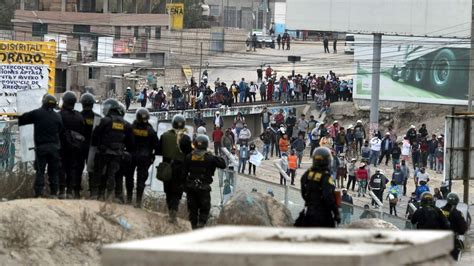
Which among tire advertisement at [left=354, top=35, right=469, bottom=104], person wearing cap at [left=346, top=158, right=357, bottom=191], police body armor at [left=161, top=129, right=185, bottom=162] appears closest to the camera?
police body armor at [left=161, top=129, right=185, bottom=162]

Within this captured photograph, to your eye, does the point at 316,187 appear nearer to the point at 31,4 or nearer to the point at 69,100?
the point at 69,100

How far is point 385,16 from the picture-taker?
187 ft

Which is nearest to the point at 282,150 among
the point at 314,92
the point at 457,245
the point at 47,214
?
the point at 314,92

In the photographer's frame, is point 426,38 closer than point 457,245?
No

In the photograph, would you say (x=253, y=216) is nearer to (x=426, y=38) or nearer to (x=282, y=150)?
(x=282, y=150)

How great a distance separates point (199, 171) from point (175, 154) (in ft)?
2.67

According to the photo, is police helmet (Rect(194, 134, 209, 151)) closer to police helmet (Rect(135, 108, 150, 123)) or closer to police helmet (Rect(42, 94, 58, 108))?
police helmet (Rect(135, 108, 150, 123))

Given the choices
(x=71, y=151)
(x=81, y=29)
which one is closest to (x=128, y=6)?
(x=81, y=29)

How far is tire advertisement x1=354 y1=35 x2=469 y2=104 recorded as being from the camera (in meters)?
53.6

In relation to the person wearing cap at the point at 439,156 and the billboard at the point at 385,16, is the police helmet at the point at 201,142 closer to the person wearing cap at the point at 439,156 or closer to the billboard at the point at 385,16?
the person wearing cap at the point at 439,156

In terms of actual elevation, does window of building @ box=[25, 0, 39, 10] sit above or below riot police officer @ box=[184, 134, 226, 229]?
above

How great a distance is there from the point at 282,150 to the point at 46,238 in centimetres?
2686

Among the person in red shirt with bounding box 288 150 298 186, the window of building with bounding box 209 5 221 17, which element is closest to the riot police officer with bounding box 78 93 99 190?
the person in red shirt with bounding box 288 150 298 186

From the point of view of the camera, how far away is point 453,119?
25656 mm
